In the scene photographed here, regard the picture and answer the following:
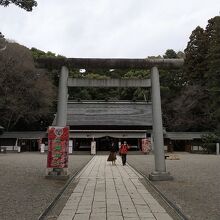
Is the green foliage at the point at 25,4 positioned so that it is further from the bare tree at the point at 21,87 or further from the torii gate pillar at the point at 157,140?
the bare tree at the point at 21,87

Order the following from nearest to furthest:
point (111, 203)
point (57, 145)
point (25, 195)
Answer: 1. point (111, 203)
2. point (25, 195)
3. point (57, 145)

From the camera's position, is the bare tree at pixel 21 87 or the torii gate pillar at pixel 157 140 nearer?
the torii gate pillar at pixel 157 140

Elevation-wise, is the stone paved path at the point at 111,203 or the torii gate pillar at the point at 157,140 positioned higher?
the torii gate pillar at the point at 157,140

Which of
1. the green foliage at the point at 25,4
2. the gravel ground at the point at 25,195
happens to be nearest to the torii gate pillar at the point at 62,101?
the gravel ground at the point at 25,195

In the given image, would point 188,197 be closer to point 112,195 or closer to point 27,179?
point 112,195

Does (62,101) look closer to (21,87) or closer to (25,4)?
(25,4)

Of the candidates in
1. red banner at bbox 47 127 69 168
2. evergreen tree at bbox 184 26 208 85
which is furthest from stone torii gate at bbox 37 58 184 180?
evergreen tree at bbox 184 26 208 85

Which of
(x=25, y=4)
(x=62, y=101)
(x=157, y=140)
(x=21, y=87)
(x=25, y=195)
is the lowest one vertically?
(x=25, y=195)

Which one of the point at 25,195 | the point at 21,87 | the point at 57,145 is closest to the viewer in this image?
the point at 25,195

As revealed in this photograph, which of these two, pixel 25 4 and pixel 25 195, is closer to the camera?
pixel 25 195

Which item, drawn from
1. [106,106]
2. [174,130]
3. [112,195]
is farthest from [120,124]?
[112,195]

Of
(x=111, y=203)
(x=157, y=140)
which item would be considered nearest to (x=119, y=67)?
(x=157, y=140)

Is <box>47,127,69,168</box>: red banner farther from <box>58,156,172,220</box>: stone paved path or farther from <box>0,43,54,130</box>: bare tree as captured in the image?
<box>0,43,54,130</box>: bare tree

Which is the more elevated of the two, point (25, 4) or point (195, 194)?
point (25, 4)
